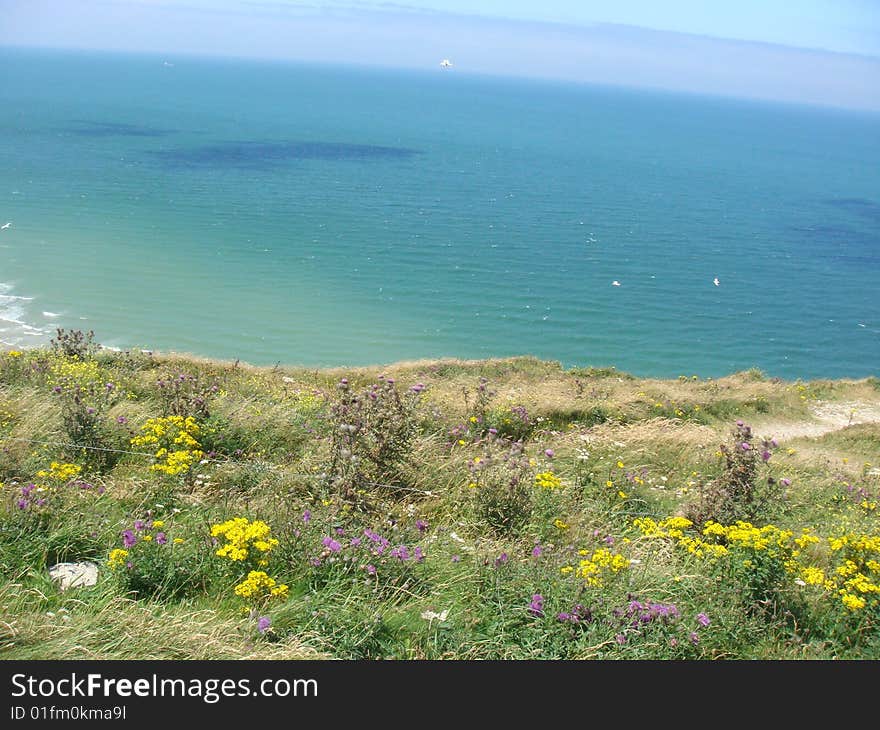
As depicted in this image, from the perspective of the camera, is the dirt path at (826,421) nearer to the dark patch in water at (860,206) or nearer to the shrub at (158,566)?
the shrub at (158,566)

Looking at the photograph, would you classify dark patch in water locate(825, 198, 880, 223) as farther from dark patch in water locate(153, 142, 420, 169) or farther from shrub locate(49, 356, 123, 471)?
shrub locate(49, 356, 123, 471)

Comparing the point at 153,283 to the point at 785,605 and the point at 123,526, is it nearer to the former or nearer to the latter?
the point at 123,526

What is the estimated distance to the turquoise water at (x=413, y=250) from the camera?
3719cm

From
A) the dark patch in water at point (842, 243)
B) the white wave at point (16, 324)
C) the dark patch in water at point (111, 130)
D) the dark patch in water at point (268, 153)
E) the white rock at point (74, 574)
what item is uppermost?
the dark patch in water at point (111, 130)

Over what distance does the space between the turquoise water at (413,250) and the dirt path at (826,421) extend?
1273cm

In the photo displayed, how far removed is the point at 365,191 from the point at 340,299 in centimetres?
2985

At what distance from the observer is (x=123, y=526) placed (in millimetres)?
6047

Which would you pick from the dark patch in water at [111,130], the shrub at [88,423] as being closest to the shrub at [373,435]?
the shrub at [88,423]

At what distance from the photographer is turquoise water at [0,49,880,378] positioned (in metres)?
37.2

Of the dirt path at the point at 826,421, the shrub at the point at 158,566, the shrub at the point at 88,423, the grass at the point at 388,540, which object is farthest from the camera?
the dirt path at the point at 826,421

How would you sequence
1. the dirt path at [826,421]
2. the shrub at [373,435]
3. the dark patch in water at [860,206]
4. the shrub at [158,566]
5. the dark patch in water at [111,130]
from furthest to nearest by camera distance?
1. the dark patch in water at [111,130]
2. the dark patch in water at [860,206]
3. the dirt path at [826,421]
4. the shrub at [373,435]
5. the shrub at [158,566]

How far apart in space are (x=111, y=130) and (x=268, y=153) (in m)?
21.9

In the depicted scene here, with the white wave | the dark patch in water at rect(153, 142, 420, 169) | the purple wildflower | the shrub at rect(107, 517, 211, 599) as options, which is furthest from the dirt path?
the dark patch in water at rect(153, 142, 420, 169)

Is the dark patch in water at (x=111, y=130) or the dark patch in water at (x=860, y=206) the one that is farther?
the dark patch in water at (x=111, y=130)
